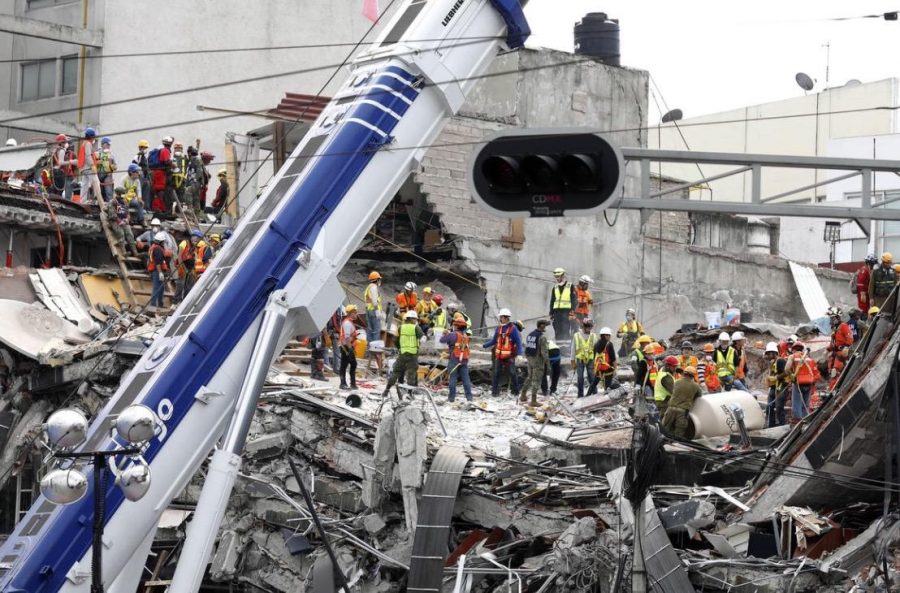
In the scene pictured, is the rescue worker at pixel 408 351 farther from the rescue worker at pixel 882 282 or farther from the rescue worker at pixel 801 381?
the rescue worker at pixel 882 282

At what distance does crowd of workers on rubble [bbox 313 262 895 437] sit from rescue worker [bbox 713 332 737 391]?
0.02 metres

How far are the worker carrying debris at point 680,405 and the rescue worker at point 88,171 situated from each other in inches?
614

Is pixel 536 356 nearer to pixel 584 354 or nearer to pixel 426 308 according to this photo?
pixel 584 354

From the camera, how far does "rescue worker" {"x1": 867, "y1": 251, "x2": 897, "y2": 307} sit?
89.8 feet

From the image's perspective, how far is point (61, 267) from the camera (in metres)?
33.0

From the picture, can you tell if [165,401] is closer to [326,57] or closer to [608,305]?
[608,305]

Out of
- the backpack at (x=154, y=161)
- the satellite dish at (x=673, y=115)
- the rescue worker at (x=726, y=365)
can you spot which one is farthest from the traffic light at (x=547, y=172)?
the satellite dish at (x=673, y=115)

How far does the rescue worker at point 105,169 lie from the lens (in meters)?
34.5

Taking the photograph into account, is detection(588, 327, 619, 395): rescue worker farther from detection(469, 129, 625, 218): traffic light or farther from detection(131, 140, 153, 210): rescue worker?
detection(469, 129, 625, 218): traffic light

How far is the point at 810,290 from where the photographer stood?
4834 cm

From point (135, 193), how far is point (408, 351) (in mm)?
10442

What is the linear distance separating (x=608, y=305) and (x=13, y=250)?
18266 millimetres

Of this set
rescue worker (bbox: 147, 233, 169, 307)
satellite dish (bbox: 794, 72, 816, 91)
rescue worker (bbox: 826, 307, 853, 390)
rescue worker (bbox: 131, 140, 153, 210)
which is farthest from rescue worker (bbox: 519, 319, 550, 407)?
satellite dish (bbox: 794, 72, 816, 91)

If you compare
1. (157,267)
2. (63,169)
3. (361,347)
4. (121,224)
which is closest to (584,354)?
(361,347)
